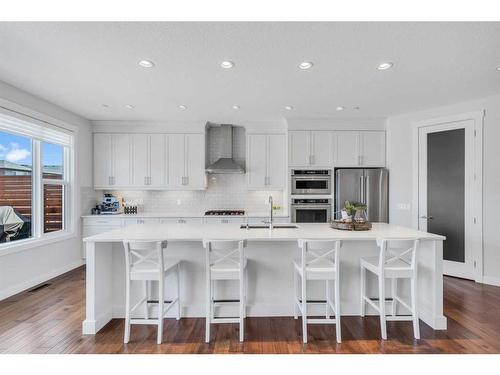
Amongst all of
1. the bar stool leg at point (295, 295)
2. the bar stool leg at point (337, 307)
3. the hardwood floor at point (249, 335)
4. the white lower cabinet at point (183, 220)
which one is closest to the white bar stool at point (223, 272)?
the hardwood floor at point (249, 335)

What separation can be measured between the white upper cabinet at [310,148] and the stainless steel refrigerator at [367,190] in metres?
0.45

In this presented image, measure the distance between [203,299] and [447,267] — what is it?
12.6 ft

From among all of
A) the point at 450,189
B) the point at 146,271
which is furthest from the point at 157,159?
the point at 450,189

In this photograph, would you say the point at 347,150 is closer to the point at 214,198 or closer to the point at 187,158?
the point at 214,198

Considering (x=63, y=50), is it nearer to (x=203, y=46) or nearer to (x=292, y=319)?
(x=203, y=46)

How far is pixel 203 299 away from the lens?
109 inches

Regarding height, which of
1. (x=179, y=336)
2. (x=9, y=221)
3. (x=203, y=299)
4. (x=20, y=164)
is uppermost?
(x=20, y=164)

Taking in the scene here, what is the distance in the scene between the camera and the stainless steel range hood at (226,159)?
493cm

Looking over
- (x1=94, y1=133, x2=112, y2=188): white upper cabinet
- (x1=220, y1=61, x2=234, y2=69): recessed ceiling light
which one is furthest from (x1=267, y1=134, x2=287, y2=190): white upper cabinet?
(x1=94, y1=133, x2=112, y2=188): white upper cabinet

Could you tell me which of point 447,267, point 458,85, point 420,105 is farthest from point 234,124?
point 447,267

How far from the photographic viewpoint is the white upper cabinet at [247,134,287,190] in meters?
5.07

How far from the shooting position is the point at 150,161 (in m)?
5.02

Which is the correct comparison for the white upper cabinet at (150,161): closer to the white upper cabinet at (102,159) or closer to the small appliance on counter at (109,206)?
the white upper cabinet at (102,159)

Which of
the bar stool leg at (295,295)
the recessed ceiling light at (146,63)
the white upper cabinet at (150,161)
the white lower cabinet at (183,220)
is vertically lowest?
the bar stool leg at (295,295)
